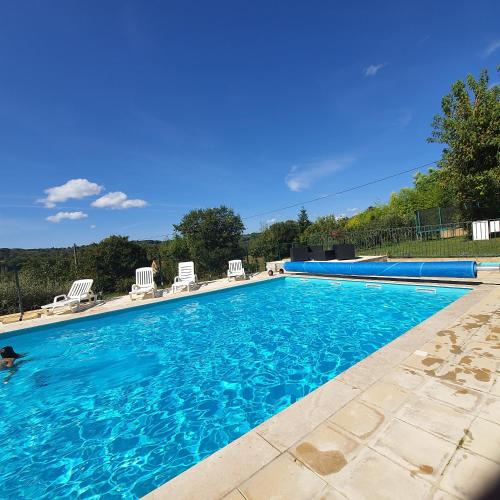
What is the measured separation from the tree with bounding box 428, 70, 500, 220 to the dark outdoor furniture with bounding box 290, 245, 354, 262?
7.38m

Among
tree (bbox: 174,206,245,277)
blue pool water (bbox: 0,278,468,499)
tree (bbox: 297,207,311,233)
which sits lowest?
blue pool water (bbox: 0,278,468,499)

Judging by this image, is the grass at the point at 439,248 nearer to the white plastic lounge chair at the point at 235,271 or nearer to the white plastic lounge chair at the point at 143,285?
the white plastic lounge chair at the point at 235,271

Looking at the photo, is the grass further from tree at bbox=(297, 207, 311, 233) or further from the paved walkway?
tree at bbox=(297, 207, 311, 233)

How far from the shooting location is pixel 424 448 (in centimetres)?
191

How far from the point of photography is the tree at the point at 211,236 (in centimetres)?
1436

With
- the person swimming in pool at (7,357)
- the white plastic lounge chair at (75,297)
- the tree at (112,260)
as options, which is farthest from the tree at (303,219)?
the person swimming in pool at (7,357)

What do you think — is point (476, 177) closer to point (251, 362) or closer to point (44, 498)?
point (251, 362)

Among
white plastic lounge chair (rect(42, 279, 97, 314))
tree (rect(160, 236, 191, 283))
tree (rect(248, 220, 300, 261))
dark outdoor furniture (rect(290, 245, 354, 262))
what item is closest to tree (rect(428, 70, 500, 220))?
dark outdoor furniture (rect(290, 245, 354, 262))

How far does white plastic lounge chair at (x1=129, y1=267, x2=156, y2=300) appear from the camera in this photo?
1020 cm

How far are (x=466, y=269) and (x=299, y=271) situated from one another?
238 inches

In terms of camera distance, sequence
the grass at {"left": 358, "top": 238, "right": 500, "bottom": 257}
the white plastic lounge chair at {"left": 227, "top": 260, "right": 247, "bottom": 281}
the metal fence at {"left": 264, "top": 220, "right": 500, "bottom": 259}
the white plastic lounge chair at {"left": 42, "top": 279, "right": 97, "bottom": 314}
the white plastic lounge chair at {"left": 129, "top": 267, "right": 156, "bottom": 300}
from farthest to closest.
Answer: the white plastic lounge chair at {"left": 227, "top": 260, "right": 247, "bottom": 281} → the grass at {"left": 358, "top": 238, "right": 500, "bottom": 257} → the white plastic lounge chair at {"left": 129, "top": 267, "right": 156, "bottom": 300} → the metal fence at {"left": 264, "top": 220, "right": 500, "bottom": 259} → the white plastic lounge chair at {"left": 42, "top": 279, "right": 97, "bottom": 314}

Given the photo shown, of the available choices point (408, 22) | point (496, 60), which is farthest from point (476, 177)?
point (408, 22)

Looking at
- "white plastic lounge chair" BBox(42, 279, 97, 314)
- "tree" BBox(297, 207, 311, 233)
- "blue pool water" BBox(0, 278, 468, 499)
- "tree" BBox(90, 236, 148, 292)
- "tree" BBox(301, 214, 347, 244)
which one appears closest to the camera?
"blue pool water" BBox(0, 278, 468, 499)

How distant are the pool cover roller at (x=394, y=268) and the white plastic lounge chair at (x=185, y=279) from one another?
4.48 metres
